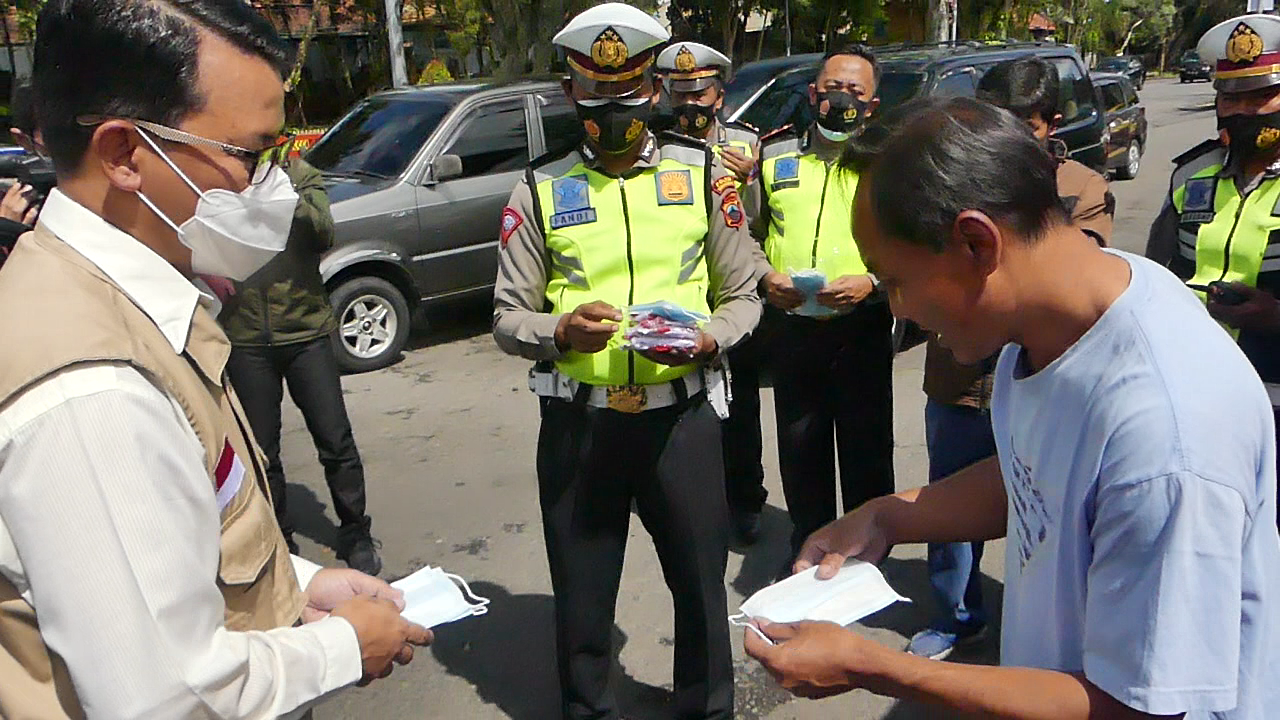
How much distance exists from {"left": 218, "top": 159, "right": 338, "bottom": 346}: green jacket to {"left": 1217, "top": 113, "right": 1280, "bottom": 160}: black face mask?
10.6ft

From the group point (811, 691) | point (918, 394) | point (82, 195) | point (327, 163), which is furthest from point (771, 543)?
point (327, 163)

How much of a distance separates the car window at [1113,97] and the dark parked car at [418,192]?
8.66 m

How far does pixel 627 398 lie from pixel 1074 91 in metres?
8.71

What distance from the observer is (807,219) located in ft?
11.5

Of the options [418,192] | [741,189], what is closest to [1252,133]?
[741,189]

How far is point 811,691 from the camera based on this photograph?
1.48 meters

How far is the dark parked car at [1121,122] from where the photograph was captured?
12.8 m

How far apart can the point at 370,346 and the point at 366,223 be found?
2.97ft

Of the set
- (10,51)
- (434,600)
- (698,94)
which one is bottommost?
(434,600)

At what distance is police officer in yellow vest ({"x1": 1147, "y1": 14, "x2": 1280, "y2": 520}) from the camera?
2748 mm

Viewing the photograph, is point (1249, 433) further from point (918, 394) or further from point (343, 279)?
point (343, 279)

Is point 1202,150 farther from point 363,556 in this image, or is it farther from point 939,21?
point 939,21

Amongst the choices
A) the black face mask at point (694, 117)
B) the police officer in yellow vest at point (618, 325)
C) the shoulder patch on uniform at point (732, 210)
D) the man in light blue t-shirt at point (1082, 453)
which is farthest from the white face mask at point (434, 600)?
the black face mask at point (694, 117)

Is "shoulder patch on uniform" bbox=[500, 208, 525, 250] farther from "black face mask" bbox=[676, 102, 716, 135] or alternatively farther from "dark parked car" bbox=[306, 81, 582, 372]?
"dark parked car" bbox=[306, 81, 582, 372]
